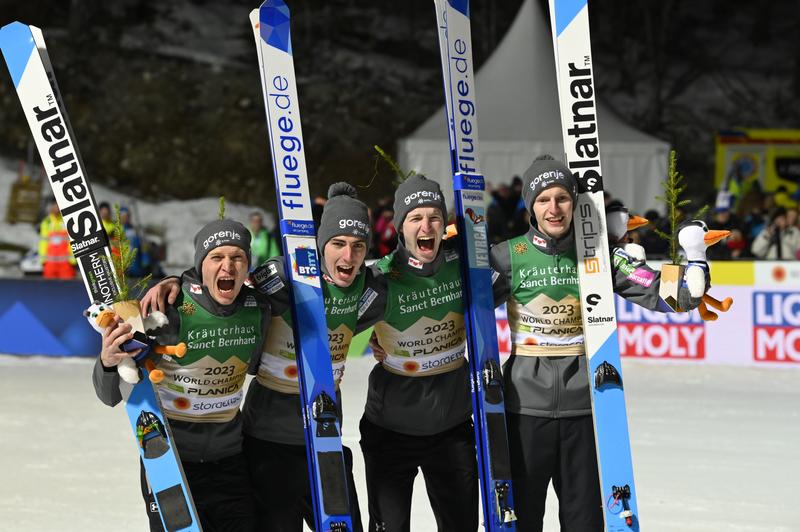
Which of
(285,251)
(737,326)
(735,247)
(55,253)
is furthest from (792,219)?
(285,251)

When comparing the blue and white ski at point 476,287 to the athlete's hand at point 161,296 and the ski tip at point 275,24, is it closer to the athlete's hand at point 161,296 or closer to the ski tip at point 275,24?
the ski tip at point 275,24

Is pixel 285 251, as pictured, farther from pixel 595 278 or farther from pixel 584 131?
pixel 584 131

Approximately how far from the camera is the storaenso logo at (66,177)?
3.74 m

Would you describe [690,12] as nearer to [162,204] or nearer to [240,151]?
[240,151]

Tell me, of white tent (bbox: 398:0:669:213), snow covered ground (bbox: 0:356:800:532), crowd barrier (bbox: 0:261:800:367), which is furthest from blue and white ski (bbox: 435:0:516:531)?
white tent (bbox: 398:0:669:213)

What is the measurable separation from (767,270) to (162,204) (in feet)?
44.1

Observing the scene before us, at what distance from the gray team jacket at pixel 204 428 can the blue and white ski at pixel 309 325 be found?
15cm

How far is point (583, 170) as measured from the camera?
405cm

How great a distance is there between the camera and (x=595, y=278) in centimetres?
394

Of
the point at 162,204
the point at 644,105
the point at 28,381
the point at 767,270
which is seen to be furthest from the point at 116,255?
the point at 644,105

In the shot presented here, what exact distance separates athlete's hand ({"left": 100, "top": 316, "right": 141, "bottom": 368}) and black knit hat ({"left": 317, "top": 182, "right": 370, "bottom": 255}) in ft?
2.49

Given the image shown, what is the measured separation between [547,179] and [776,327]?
241 inches

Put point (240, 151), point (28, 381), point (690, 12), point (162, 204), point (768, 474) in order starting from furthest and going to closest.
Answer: point (690, 12), point (240, 151), point (162, 204), point (28, 381), point (768, 474)

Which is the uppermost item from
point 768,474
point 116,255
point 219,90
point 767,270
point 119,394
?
point 219,90
